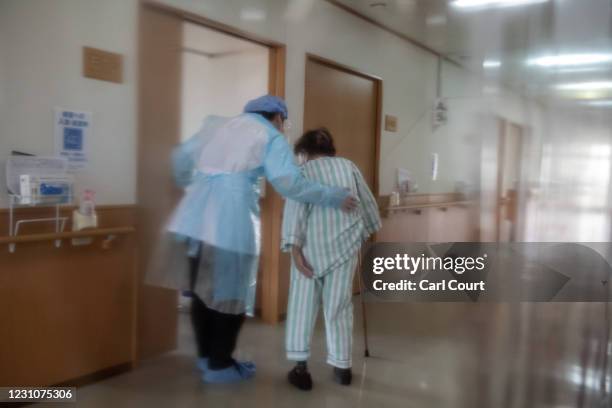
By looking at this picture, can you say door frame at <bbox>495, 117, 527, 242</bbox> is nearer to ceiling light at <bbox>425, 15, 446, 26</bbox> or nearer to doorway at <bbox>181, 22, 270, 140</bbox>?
ceiling light at <bbox>425, 15, 446, 26</bbox>

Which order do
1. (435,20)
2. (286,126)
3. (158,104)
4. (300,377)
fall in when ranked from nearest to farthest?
(158,104) < (435,20) < (286,126) < (300,377)

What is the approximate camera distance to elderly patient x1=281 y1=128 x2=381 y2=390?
1.15m

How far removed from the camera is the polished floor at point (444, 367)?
109 cm

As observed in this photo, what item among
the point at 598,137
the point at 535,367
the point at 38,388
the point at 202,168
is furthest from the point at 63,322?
the point at 598,137

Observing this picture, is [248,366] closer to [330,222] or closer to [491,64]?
[330,222]

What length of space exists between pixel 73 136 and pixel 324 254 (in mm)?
605

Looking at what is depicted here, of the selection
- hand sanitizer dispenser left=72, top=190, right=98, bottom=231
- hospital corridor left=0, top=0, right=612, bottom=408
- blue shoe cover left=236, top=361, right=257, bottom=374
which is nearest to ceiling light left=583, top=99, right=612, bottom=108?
hospital corridor left=0, top=0, right=612, bottom=408

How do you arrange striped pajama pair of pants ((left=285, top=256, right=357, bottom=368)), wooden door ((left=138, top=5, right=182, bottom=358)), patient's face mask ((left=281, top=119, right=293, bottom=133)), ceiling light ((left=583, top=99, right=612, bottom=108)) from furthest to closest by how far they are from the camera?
striped pajama pair of pants ((left=285, top=256, right=357, bottom=368))
patient's face mask ((left=281, top=119, right=293, bottom=133))
ceiling light ((left=583, top=99, right=612, bottom=108))
wooden door ((left=138, top=5, right=182, bottom=358))

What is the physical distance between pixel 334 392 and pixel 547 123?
0.77 meters

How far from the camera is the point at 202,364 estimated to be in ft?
3.69

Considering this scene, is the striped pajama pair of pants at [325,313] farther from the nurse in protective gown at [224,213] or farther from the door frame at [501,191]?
the door frame at [501,191]

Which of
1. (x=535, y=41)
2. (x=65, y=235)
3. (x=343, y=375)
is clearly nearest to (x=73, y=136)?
(x=65, y=235)

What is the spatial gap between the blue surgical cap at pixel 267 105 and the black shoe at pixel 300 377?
2.01ft

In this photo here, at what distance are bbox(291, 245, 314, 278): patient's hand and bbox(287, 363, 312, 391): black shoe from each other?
0.23m
